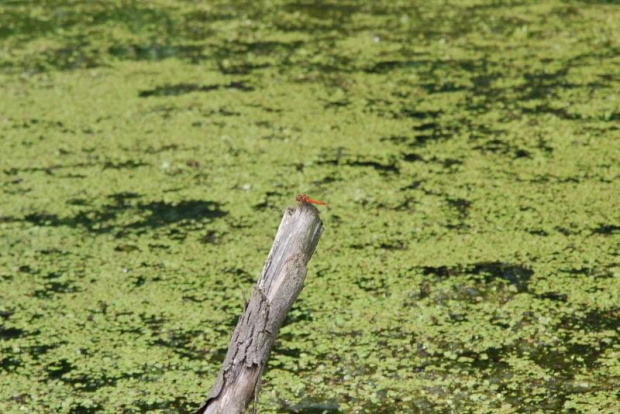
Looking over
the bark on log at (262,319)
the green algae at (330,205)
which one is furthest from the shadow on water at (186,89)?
the bark on log at (262,319)

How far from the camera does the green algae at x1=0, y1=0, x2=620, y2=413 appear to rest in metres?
2.66

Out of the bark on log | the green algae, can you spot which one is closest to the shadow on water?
the green algae

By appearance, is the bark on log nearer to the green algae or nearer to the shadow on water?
the green algae

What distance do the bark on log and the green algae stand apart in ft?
2.14

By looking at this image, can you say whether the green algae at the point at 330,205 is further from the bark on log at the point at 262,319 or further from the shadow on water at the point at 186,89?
the bark on log at the point at 262,319

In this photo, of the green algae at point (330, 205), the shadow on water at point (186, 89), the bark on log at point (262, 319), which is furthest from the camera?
the shadow on water at point (186, 89)

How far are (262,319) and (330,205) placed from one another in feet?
5.94

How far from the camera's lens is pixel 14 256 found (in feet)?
11.1

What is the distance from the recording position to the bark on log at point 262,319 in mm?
1863

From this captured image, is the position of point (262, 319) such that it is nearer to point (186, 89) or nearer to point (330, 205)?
point (330, 205)

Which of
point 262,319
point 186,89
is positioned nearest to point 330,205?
point 186,89

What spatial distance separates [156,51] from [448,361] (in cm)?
334

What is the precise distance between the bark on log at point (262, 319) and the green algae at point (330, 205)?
2.14ft

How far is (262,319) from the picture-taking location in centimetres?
187
